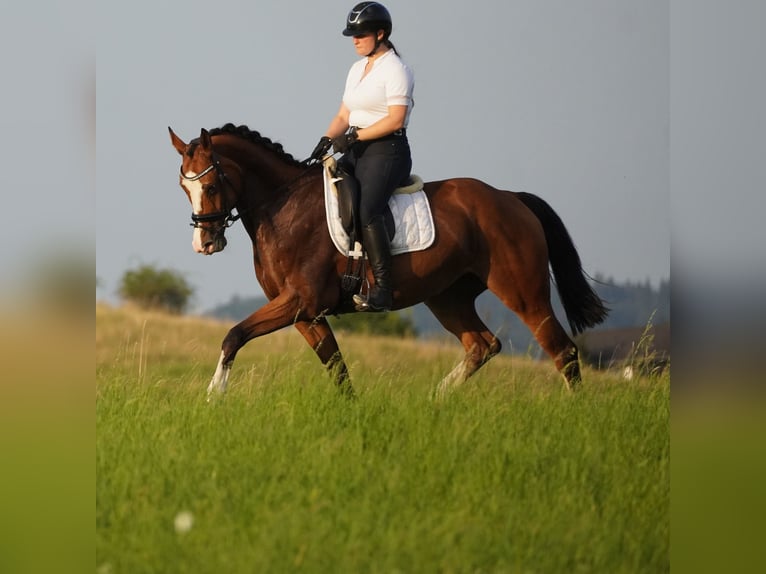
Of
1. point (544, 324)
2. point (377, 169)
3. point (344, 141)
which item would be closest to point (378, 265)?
point (377, 169)

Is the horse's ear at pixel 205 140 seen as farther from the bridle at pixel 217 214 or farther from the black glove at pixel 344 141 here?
the black glove at pixel 344 141

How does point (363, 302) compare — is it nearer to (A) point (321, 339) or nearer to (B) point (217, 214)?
(A) point (321, 339)

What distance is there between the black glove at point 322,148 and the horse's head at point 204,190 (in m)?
0.65

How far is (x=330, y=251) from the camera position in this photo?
6586 millimetres

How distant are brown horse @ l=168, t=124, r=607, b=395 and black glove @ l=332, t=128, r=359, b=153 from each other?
0.39 metres

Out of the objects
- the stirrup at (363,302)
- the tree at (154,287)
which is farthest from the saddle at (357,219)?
the tree at (154,287)

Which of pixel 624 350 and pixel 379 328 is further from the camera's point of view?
pixel 379 328

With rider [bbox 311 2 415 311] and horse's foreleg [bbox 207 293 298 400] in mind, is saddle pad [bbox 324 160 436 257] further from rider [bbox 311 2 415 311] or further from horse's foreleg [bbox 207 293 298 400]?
horse's foreleg [bbox 207 293 298 400]

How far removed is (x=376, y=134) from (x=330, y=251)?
0.86 meters

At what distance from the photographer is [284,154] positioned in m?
6.79
